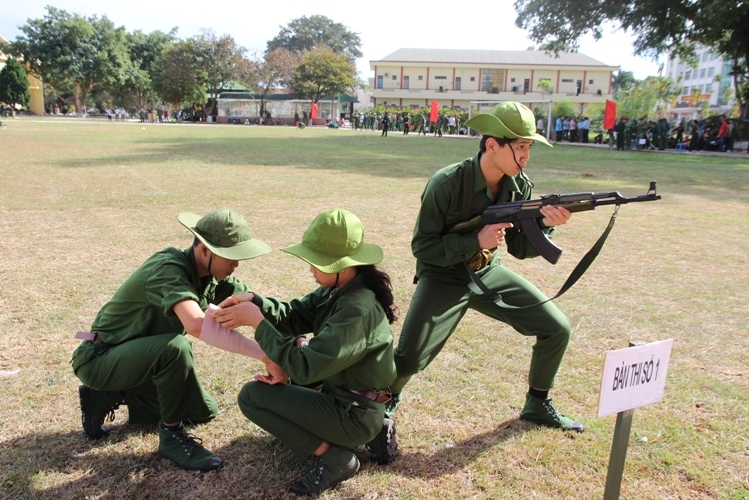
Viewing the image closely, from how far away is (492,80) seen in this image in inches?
3356

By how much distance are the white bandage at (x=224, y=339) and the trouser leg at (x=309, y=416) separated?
9.7 inches

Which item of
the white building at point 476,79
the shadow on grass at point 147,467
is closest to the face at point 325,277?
the shadow on grass at point 147,467

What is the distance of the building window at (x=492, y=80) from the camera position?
85.1 m

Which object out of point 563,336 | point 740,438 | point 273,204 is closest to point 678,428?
point 740,438

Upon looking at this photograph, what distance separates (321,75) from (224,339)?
66041mm

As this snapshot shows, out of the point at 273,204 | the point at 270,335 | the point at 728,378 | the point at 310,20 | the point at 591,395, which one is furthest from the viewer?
the point at 310,20

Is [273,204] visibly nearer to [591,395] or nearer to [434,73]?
[591,395]

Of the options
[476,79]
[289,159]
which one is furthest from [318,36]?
[289,159]

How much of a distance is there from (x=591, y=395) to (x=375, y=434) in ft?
5.88

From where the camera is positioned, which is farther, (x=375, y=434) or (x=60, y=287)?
(x=60, y=287)

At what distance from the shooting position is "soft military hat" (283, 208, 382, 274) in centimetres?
282

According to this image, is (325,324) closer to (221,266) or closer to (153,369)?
(221,266)

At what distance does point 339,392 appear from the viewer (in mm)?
3021

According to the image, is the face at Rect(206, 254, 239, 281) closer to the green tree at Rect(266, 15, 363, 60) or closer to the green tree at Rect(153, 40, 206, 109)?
the green tree at Rect(153, 40, 206, 109)
